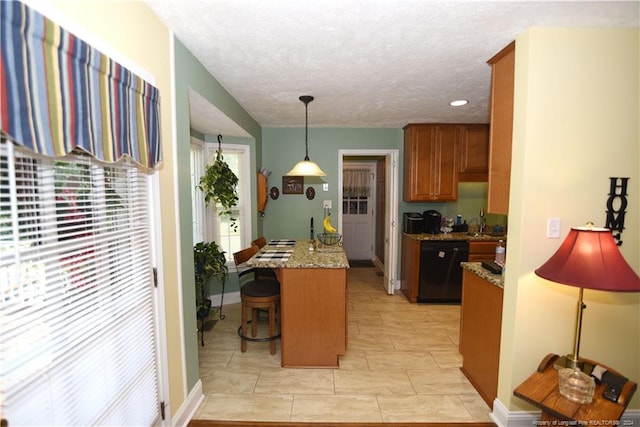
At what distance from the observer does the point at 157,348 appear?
1.48 metres

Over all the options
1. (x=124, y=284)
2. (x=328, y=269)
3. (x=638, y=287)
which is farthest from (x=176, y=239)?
(x=638, y=287)

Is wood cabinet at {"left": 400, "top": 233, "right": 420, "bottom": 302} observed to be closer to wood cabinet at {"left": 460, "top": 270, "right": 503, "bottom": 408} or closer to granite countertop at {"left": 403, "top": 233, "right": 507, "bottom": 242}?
granite countertop at {"left": 403, "top": 233, "right": 507, "bottom": 242}

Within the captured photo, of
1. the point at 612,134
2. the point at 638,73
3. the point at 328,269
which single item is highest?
the point at 638,73

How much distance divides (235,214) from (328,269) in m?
1.91

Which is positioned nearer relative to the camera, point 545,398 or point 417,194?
point 545,398

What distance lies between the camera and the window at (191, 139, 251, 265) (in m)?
3.35

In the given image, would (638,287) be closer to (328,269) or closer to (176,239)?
(328,269)

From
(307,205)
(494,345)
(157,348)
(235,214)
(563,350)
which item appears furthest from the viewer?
(307,205)

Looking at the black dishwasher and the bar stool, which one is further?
the black dishwasher

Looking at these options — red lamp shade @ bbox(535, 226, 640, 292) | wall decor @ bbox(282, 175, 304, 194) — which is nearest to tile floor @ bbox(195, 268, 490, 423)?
red lamp shade @ bbox(535, 226, 640, 292)

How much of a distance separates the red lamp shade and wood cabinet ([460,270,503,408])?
553mm

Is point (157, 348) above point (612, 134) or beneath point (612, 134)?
beneath

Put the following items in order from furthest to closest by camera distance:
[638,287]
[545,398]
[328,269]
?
[328,269], [545,398], [638,287]

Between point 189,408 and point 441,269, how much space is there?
3.07 m
